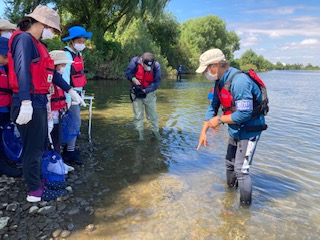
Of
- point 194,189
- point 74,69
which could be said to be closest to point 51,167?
point 74,69

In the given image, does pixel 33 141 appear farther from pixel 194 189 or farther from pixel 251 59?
pixel 251 59

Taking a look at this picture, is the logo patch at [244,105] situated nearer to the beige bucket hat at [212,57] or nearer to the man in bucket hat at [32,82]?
the beige bucket hat at [212,57]

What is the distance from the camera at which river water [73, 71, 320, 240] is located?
3701 millimetres

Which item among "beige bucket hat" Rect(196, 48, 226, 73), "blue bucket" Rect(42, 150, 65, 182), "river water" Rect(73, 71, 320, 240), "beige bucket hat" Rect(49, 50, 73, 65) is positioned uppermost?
"beige bucket hat" Rect(196, 48, 226, 73)

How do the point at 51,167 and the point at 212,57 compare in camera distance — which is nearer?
the point at 212,57

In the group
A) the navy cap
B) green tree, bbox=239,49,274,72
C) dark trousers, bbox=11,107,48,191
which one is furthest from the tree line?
green tree, bbox=239,49,274,72

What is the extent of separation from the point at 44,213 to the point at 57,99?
1.79 meters

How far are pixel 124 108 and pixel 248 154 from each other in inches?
339

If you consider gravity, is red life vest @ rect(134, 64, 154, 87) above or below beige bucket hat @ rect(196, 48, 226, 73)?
below

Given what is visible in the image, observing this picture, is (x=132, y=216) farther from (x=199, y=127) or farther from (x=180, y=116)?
(x=180, y=116)

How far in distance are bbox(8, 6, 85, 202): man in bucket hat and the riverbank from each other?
0.75ft

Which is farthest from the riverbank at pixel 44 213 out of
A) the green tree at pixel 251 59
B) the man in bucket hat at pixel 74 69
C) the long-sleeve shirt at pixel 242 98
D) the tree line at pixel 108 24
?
the green tree at pixel 251 59

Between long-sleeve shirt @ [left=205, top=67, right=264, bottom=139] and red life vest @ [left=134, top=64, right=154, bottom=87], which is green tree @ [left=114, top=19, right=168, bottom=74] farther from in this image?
long-sleeve shirt @ [left=205, top=67, right=264, bottom=139]

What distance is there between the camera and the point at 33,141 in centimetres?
363
